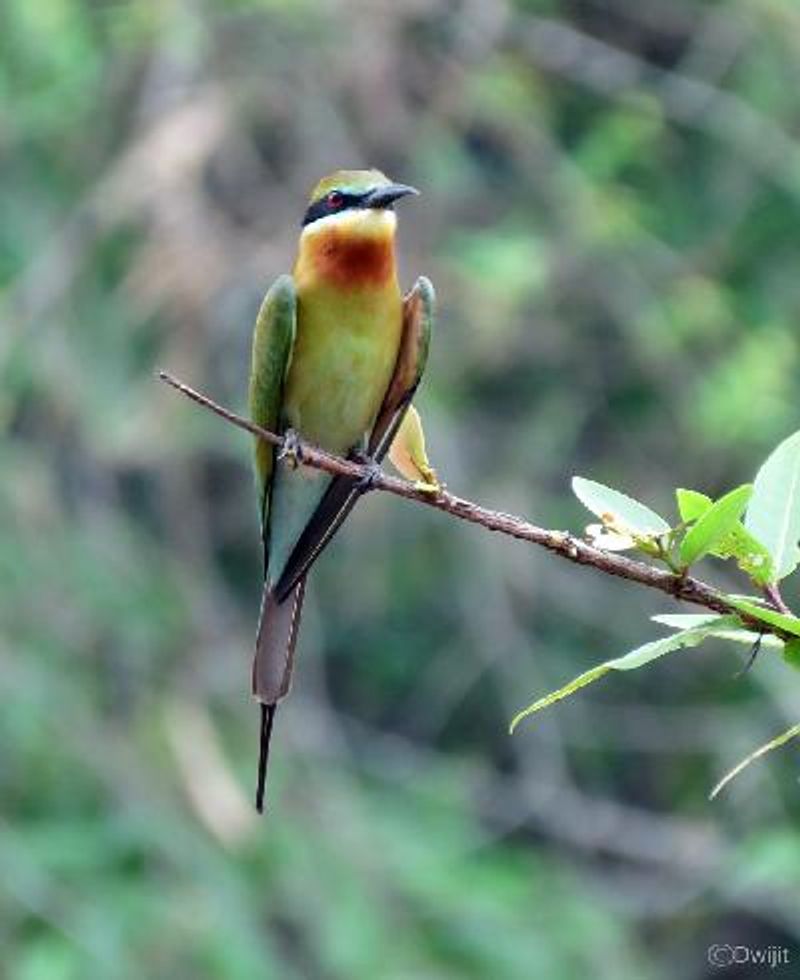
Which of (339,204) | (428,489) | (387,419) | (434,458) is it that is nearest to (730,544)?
(428,489)

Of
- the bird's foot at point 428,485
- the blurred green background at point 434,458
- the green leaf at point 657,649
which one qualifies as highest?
the green leaf at point 657,649

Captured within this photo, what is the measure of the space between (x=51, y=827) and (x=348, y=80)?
226 cm

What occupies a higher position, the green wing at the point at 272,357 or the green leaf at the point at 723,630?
the green leaf at the point at 723,630

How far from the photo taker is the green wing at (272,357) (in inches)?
104

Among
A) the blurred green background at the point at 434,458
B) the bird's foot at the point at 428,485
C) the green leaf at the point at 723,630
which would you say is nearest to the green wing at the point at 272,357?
the bird's foot at the point at 428,485

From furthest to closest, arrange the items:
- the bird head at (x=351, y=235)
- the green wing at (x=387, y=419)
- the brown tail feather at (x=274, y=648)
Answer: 1. the bird head at (x=351, y=235)
2. the green wing at (x=387, y=419)
3. the brown tail feather at (x=274, y=648)

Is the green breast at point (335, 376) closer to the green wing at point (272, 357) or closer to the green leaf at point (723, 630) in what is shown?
the green wing at point (272, 357)

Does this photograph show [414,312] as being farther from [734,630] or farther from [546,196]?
[546,196]

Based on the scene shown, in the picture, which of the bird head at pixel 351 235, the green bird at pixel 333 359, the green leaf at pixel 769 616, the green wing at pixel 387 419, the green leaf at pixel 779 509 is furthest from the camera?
Answer: the bird head at pixel 351 235

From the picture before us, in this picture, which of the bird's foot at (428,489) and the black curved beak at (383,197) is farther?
the black curved beak at (383,197)

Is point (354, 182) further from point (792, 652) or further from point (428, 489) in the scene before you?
point (792, 652)

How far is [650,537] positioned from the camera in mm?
1647

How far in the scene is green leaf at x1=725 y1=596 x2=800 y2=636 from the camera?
1544mm

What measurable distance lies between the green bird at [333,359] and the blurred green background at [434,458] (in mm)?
3158
